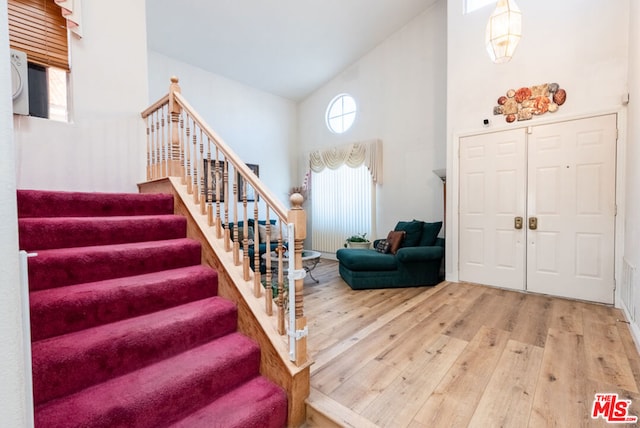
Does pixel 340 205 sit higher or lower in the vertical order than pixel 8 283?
higher

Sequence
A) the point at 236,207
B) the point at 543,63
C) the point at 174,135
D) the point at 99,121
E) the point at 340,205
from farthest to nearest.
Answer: the point at 340,205, the point at 543,63, the point at 99,121, the point at 174,135, the point at 236,207

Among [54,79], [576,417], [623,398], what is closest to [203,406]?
[576,417]

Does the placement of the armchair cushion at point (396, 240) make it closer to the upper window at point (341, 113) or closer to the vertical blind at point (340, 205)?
the vertical blind at point (340, 205)

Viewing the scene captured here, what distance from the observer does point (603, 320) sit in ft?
8.74

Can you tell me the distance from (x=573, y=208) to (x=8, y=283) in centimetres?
435

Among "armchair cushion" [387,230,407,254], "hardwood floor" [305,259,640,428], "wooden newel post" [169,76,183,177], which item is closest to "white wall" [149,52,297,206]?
"wooden newel post" [169,76,183,177]

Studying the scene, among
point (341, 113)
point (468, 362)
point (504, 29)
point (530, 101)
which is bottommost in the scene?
point (468, 362)

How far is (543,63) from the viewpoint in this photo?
332 cm

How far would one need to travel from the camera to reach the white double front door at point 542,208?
307 centimetres

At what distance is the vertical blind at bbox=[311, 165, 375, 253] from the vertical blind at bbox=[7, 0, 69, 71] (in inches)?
175

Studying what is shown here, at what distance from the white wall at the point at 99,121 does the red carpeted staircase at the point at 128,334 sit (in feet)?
3.09

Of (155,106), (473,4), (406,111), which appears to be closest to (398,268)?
(406,111)

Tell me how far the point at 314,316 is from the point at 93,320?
6.23ft

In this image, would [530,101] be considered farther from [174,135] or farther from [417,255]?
[174,135]
